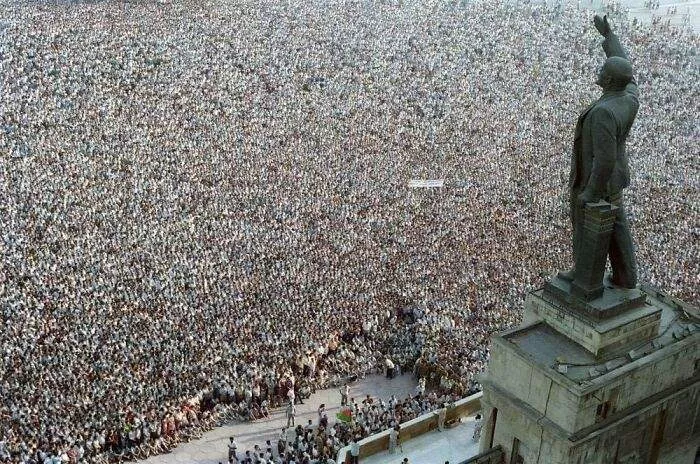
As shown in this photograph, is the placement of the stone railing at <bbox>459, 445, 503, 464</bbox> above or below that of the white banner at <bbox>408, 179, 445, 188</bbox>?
above

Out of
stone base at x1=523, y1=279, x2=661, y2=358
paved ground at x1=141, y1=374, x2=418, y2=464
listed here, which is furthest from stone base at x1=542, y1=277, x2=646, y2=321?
paved ground at x1=141, y1=374, x2=418, y2=464

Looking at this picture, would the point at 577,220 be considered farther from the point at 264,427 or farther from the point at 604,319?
the point at 264,427

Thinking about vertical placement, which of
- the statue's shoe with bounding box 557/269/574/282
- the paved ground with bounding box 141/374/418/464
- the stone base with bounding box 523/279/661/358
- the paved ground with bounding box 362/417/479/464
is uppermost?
the statue's shoe with bounding box 557/269/574/282

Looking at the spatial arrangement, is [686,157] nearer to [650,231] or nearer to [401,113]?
[650,231]

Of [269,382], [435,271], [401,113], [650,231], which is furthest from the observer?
[401,113]

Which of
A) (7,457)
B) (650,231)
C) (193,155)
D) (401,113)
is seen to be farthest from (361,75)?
(7,457)

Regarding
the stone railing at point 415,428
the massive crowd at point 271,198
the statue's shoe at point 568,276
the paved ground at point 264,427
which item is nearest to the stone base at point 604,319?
the statue's shoe at point 568,276

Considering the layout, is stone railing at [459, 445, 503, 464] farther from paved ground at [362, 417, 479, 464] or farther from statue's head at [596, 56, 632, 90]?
paved ground at [362, 417, 479, 464]
